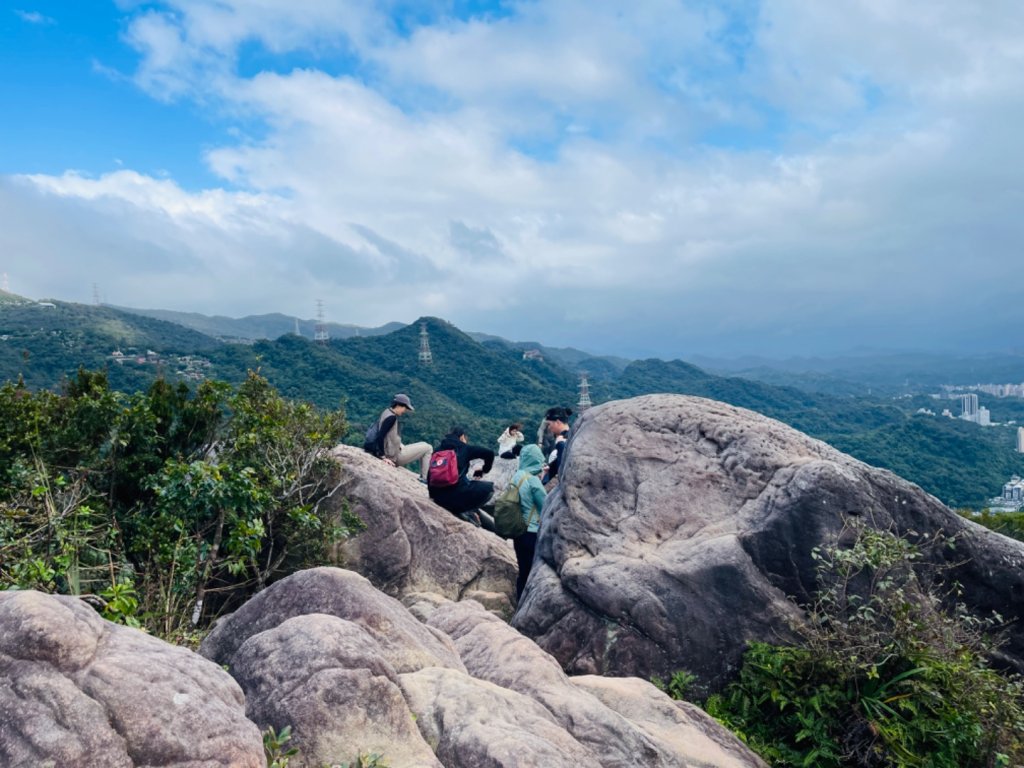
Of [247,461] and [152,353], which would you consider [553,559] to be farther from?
[152,353]

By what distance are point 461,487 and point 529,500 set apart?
1.48 meters

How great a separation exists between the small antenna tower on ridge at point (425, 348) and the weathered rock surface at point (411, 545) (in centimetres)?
8754

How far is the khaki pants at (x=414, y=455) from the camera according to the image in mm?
13727

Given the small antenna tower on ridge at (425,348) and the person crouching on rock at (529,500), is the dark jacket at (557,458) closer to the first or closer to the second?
the person crouching on rock at (529,500)

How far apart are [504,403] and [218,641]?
276 feet

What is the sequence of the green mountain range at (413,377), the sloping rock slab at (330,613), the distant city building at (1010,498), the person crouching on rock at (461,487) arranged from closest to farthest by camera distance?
the sloping rock slab at (330,613) < the person crouching on rock at (461,487) < the distant city building at (1010,498) < the green mountain range at (413,377)

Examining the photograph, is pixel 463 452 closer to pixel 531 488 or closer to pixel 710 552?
pixel 531 488

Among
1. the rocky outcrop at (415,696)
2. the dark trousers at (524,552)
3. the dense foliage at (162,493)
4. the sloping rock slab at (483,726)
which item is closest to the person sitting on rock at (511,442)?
the dark trousers at (524,552)

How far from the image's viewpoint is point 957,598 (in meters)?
8.90

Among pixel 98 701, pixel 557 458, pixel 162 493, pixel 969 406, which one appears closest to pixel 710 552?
pixel 557 458

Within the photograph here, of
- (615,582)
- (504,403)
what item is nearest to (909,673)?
(615,582)

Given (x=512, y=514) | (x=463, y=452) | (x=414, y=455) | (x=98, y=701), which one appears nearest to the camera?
(x=98, y=701)

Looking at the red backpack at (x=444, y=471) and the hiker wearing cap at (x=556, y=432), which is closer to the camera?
the red backpack at (x=444, y=471)

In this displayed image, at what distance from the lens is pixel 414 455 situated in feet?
45.9
